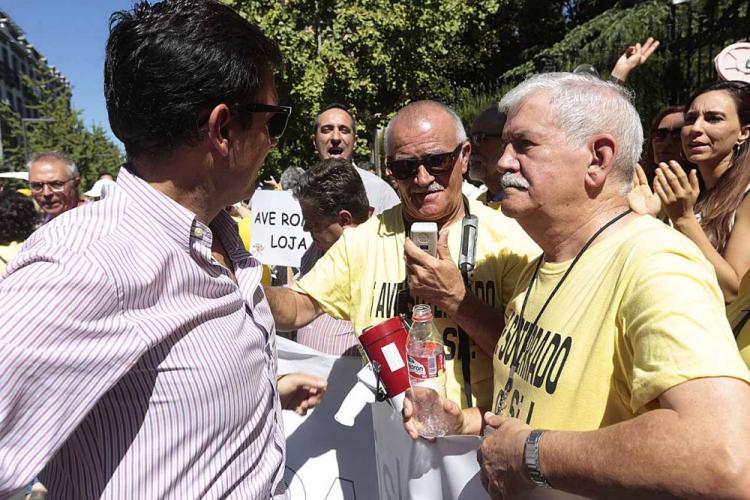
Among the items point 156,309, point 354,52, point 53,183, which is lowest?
point 156,309

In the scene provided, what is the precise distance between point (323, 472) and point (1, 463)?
1.69 meters

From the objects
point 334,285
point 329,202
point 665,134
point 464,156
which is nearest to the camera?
point 464,156

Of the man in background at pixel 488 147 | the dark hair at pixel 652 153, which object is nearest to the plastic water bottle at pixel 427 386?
the man in background at pixel 488 147

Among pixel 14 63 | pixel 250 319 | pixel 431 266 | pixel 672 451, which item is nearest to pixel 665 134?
pixel 431 266

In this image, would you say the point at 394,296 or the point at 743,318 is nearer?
the point at 743,318

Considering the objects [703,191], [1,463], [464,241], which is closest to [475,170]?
[703,191]

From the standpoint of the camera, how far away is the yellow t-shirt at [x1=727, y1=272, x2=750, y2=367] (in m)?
1.82

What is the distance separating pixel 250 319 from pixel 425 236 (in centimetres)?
77

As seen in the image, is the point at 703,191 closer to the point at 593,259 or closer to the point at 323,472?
the point at 593,259

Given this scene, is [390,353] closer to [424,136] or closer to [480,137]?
[424,136]

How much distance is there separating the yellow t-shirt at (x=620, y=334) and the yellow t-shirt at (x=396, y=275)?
1.44 feet

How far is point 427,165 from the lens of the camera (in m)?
2.33

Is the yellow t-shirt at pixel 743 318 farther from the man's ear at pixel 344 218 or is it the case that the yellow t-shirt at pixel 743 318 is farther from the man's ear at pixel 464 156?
the man's ear at pixel 344 218

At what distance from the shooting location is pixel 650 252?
1353 mm
